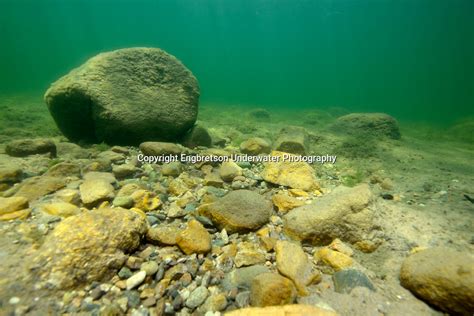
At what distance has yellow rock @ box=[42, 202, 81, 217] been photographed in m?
3.11

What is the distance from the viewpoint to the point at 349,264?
2.77 meters

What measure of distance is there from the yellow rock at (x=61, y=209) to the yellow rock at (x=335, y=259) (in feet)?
10.5

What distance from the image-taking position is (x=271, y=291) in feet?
7.27

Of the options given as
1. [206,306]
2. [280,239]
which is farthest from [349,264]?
[206,306]

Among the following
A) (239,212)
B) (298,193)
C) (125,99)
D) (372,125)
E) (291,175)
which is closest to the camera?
(239,212)

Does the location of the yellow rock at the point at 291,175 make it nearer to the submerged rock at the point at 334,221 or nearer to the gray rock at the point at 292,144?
the submerged rock at the point at 334,221

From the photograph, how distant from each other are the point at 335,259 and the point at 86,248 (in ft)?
8.77

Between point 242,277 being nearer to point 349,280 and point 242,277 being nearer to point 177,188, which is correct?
point 349,280

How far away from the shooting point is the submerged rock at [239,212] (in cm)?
327

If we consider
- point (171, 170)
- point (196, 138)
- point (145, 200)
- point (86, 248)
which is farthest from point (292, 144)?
point (86, 248)

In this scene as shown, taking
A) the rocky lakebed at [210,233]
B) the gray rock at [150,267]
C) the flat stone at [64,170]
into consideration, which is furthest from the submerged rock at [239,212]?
the flat stone at [64,170]

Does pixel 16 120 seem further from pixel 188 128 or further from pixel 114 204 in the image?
pixel 114 204

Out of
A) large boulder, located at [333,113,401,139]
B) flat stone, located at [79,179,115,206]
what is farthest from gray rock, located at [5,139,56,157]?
large boulder, located at [333,113,401,139]

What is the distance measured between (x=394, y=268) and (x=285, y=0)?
81.6 m
